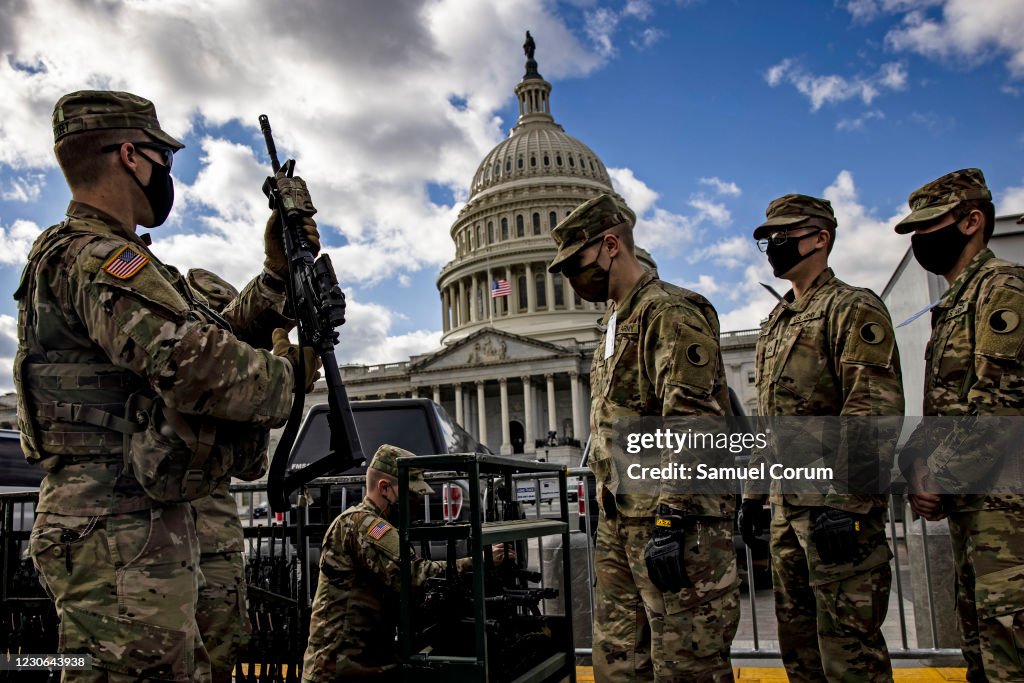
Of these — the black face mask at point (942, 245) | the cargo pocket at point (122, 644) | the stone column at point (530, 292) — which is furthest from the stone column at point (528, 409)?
the cargo pocket at point (122, 644)

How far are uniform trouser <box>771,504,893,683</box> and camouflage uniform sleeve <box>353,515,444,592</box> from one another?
1710 millimetres

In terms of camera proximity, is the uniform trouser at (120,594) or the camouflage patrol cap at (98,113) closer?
the uniform trouser at (120,594)

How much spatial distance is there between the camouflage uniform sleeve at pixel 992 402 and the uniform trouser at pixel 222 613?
3.28 m

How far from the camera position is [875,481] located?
3912mm

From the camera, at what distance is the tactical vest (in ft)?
9.00

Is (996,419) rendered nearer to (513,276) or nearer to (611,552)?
(611,552)

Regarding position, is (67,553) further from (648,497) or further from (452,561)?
(648,497)

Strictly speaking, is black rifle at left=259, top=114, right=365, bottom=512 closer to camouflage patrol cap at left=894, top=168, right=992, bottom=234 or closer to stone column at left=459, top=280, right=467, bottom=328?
camouflage patrol cap at left=894, top=168, right=992, bottom=234

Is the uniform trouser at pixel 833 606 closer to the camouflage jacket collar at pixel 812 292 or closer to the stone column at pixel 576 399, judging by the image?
the camouflage jacket collar at pixel 812 292

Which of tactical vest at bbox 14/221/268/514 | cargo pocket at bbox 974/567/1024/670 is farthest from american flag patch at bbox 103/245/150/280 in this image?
cargo pocket at bbox 974/567/1024/670

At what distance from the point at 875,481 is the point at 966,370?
0.69m

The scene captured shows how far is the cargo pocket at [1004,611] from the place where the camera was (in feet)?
11.3

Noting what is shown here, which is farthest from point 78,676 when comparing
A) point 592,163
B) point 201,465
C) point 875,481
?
point 592,163

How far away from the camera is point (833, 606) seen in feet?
12.4
